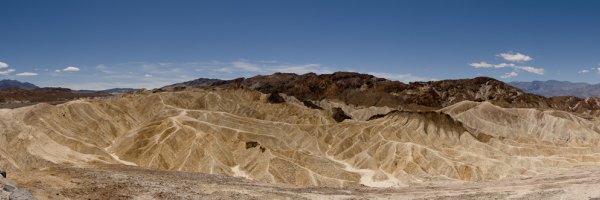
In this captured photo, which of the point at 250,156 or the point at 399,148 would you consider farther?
the point at 399,148

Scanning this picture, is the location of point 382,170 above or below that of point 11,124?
below

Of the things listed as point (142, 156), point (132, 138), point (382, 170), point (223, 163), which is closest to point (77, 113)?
point (132, 138)

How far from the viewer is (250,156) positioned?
91312mm

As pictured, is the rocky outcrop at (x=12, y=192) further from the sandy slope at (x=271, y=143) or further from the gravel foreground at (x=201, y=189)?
the sandy slope at (x=271, y=143)

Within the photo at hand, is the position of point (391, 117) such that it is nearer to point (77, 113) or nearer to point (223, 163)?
point (223, 163)

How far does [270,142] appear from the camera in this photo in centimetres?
11200

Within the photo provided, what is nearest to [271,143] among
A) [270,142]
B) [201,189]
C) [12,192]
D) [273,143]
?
[270,142]

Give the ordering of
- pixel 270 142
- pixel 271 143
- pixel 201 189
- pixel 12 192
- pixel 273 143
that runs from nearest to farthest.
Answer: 1. pixel 12 192
2. pixel 201 189
3. pixel 271 143
4. pixel 270 142
5. pixel 273 143

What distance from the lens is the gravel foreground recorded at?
32.6 metres

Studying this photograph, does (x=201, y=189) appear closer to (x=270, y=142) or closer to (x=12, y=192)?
A: (x=12, y=192)

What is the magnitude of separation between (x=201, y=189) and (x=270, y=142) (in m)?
74.9

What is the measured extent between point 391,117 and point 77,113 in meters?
73.6

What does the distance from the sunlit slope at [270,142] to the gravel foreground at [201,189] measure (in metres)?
33.5

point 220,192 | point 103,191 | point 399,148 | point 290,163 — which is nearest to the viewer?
point 103,191
